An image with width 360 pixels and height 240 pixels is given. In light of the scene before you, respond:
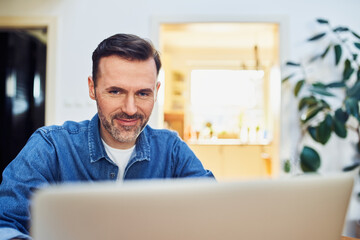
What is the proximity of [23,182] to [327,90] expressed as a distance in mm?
2736

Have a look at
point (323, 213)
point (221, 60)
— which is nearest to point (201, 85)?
point (221, 60)

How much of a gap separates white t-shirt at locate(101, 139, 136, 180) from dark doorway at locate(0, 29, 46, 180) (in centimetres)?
275

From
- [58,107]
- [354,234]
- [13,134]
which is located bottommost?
[354,234]

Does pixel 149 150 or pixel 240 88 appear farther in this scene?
pixel 240 88

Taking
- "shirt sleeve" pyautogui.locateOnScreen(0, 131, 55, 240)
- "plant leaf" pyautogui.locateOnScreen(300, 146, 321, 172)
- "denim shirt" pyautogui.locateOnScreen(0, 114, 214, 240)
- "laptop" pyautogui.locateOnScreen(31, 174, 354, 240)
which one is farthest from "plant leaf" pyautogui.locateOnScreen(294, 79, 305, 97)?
"laptop" pyautogui.locateOnScreen(31, 174, 354, 240)

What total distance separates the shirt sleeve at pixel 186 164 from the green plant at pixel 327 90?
6.11 feet

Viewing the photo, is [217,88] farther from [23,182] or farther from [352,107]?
[23,182]

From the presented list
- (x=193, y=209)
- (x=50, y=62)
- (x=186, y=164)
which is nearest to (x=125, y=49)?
(x=186, y=164)

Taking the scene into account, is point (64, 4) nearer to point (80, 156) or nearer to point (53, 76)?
point (53, 76)

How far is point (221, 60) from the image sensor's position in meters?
6.48

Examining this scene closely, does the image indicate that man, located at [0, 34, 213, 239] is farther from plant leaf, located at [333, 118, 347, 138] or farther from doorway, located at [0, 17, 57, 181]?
doorway, located at [0, 17, 57, 181]

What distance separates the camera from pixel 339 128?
8.80 feet

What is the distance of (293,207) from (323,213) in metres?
0.05

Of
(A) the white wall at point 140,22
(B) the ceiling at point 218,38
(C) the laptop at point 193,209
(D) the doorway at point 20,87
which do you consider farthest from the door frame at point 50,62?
(C) the laptop at point 193,209
